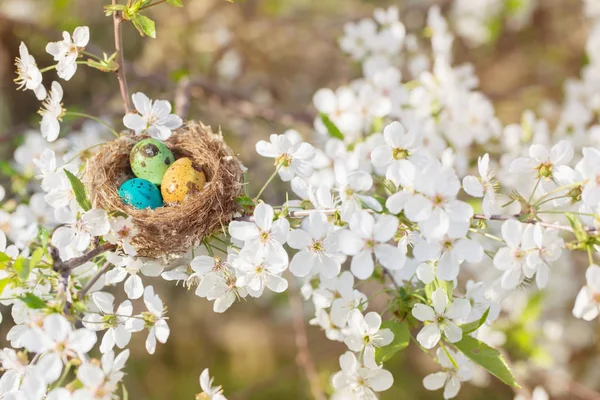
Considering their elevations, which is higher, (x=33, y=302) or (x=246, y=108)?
(x=33, y=302)

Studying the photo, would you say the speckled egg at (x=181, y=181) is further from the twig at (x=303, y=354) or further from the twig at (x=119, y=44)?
the twig at (x=303, y=354)

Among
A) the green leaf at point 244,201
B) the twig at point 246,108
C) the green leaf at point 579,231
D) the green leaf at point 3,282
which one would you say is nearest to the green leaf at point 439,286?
the green leaf at point 579,231

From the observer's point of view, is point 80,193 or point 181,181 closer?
point 80,193

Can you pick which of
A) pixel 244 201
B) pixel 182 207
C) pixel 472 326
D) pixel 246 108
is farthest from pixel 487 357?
pixel 246 108

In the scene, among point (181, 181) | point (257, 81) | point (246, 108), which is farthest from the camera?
point (257, 81)

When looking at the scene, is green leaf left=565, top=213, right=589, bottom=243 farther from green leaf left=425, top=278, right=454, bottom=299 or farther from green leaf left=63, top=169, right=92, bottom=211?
green leaf left=63, top=169, right=92, bottom=211

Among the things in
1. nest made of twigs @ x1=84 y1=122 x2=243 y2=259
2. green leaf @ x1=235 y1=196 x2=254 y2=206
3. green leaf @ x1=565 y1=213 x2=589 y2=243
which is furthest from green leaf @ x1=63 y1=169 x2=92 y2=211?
green leaf @ x1=565 y1=213 x2=589 y2=243

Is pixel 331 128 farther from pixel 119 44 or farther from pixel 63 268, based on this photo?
pixel 63 268
